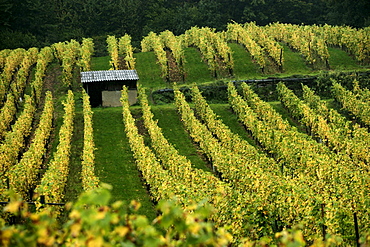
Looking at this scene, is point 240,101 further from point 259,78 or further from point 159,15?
point 159,15

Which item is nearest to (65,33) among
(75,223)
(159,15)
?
(159,15)

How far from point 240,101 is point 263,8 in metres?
48.5

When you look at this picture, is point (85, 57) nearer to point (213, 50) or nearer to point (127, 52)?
point (127, 52)

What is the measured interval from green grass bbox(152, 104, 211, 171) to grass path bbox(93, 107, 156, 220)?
2.89 m

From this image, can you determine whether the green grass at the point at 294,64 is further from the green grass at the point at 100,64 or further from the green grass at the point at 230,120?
the green grass at the point at 100,64

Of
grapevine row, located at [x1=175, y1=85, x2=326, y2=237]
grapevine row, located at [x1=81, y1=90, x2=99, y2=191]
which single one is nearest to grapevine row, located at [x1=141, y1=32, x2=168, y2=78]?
grapevine row, located at [x1=81, y1=90, x2=99, y2=191]

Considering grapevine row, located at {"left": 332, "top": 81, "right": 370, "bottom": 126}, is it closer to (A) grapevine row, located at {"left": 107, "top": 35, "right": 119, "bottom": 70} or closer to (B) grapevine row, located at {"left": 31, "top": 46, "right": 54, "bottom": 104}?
(A) grapevine row, located at {"left": 107, "top": 35, "right": 119, "bottom": 70}

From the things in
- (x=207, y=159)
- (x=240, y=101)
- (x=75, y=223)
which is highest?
(x=75, y=223)

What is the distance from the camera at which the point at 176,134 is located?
33500 mm

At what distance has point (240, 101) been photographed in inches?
1399

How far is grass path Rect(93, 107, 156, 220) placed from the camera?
23.3 meters

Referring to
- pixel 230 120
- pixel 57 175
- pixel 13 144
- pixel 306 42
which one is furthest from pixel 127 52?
pixel 57 175

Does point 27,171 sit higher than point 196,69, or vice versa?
point 196,69

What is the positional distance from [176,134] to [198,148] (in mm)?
3095
